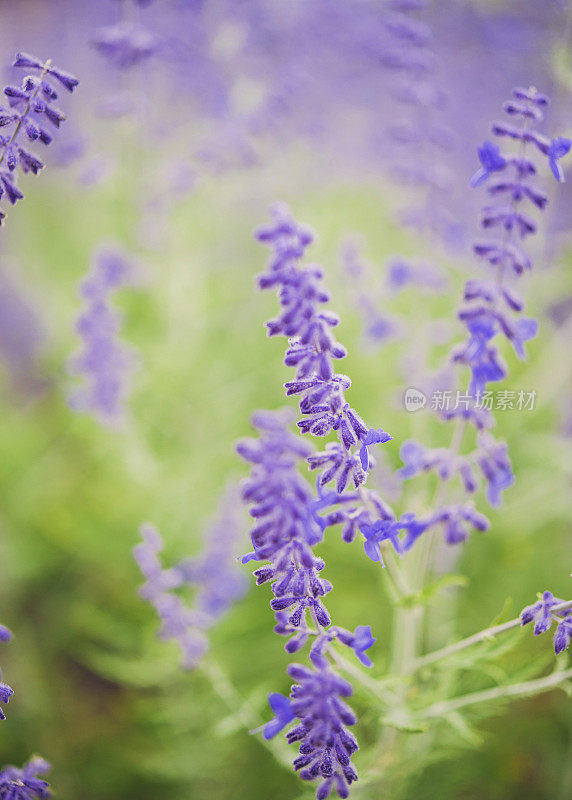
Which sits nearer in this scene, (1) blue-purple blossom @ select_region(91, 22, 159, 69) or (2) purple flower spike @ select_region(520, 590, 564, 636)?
(2) purple flower spike @ select_region(520, 590, 564, 636)

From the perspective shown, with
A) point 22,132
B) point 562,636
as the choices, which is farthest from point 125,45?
point 562,636

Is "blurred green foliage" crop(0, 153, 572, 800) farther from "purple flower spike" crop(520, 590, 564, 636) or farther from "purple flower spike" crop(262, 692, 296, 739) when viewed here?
"purple flower spike" crop(262, 692, 296, 739)

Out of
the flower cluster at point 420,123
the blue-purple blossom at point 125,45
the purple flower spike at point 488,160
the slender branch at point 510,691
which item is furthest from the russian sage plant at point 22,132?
the flower cluster at point 420,123

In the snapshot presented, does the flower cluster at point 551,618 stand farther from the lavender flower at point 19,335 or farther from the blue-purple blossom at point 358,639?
the lavender flower at point 19,335

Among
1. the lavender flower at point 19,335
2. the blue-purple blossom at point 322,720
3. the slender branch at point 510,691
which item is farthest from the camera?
the lavender flower at point 19,335

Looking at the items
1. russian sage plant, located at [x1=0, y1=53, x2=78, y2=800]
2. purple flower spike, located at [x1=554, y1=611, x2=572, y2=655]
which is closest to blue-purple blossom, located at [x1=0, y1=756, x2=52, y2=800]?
russian sage plant, located at [x1=0, y1=53, x2=78, y2=800]

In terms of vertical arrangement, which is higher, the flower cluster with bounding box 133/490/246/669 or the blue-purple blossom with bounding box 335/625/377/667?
the flower cluster with bounding box 133/490/246/669
